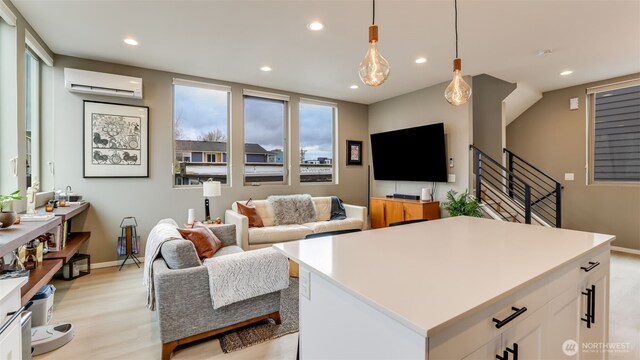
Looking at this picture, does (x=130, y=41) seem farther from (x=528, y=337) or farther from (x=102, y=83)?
(x=528, y=337)

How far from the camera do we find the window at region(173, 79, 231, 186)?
14.8 ft

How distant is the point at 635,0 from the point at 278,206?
14.7 feet

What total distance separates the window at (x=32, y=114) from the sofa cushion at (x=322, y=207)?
12.2 ft

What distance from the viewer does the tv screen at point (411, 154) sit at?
4.77 m

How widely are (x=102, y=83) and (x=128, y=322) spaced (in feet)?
9.83

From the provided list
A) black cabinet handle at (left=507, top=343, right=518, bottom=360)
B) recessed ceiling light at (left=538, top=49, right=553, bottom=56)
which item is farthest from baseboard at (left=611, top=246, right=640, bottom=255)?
black cabinet handle at (left=507, top=343, right=518, bottom=360)

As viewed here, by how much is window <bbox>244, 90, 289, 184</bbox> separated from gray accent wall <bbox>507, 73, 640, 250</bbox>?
4831mm

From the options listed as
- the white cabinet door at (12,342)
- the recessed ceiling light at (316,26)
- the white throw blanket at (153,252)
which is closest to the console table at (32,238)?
the white cabinet door at (12,342)

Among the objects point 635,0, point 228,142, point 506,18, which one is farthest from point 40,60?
point 635,0

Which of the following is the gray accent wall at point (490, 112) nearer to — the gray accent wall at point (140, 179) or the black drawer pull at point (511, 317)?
the gray accent wall at point (140, 179)

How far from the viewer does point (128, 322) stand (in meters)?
2.49

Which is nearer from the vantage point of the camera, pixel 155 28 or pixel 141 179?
pixel 155 28

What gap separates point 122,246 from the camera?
3.94 m

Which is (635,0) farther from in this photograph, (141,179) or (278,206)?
(141,179)
